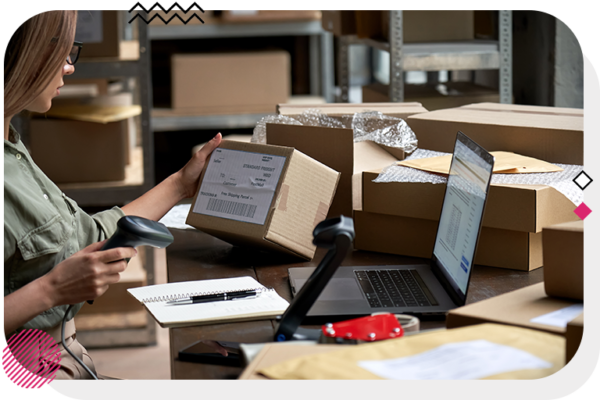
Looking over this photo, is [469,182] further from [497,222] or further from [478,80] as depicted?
[478,80]

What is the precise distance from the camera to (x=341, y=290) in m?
1.16

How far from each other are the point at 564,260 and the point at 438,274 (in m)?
0.33

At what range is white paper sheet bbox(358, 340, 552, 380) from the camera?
2.21 feet

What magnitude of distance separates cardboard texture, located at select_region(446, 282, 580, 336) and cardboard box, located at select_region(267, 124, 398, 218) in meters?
0.62

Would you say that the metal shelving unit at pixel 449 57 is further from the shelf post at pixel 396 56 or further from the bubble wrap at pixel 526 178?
the bubble wrap at pixel 526 178

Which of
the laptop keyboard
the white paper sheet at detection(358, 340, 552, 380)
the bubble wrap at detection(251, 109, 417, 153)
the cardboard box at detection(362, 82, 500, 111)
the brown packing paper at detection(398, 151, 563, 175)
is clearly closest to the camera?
the white paper sheet at detection(358, 340, 552, 380)

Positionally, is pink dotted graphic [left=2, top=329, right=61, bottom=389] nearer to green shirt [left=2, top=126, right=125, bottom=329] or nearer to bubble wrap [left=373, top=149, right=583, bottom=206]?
green shirt [left=2, top=126, right=125, bottom=329]

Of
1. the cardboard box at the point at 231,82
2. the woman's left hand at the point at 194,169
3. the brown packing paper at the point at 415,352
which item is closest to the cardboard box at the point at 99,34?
the cardboard box at the point at 231,82

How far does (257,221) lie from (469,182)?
0.46 meters

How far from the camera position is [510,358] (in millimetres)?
711

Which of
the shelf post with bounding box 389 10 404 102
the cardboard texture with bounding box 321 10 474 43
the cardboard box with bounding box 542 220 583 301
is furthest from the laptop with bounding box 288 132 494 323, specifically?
the cardboard texture with bounding box 321 10 474 43

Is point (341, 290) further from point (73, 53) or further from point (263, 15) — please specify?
point (263, 15)

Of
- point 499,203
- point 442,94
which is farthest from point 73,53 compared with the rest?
point 442,94

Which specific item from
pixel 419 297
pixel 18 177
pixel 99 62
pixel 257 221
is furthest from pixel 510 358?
pixel 99 62
